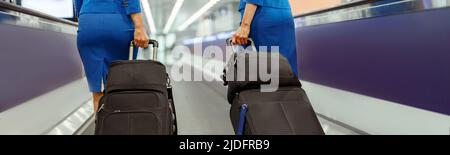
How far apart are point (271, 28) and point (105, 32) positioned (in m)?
1.03

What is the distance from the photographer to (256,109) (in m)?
1.58

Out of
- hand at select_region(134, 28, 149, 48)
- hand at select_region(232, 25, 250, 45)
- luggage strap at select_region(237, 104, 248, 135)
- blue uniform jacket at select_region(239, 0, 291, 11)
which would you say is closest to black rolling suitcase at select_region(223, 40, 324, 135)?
luggage strap at select_region(237, 104, 248, 135)

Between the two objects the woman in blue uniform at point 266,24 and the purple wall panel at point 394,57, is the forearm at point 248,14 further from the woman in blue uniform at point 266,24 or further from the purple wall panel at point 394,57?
the purple wall panel at point 394,57

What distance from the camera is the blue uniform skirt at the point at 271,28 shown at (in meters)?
2.08

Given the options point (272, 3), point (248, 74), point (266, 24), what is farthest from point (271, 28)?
point (248, 74)

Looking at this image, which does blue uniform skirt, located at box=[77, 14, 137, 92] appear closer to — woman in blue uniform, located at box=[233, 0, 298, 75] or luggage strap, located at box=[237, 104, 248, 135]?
woman in blue uniform, located at box=[233, 0, 298, 75]

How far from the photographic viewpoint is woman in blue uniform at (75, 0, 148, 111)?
1950mm

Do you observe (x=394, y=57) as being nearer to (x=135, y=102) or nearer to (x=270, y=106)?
(x=270, y=106)

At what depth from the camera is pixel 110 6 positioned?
1.97m

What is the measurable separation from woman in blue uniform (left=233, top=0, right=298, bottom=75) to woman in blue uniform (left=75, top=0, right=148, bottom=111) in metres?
0.63

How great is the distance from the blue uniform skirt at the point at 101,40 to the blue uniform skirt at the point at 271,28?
798 mm
